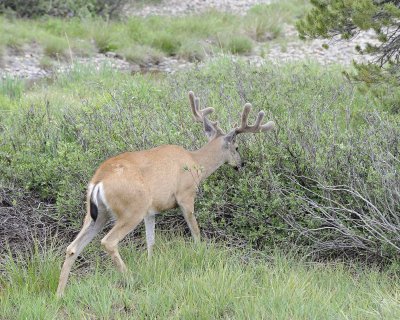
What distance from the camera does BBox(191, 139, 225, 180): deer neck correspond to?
6.64m

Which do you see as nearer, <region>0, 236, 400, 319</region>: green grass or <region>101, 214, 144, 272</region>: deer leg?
<region>0, 236, 400, 319</region>: green grass

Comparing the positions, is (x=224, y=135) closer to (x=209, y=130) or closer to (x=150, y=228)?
(x=209, y=130)

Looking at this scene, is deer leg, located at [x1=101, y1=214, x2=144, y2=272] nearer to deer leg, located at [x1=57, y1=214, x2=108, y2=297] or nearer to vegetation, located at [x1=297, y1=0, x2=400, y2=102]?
deer leg, located at [x1=57, y1=214, x2=108, y2=297]

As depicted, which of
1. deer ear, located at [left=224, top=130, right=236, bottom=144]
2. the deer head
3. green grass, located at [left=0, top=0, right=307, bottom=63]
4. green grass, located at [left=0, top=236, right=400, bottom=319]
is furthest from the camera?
green grass, located at [left=0, top=0, right=307, bottom=63]

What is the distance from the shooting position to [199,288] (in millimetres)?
5219

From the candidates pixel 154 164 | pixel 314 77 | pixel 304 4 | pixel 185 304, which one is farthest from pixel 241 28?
pixel 185 304

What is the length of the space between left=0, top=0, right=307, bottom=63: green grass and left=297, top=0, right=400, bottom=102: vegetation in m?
6.46

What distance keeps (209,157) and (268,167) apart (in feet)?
1.83

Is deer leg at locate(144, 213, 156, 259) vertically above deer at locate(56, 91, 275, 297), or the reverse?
deer at locate(56, 91, 275, 297)

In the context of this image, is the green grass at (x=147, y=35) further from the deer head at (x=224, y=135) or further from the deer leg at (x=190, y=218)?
the deer leg at (x=190, y=218)

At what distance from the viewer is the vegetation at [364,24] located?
7656mm

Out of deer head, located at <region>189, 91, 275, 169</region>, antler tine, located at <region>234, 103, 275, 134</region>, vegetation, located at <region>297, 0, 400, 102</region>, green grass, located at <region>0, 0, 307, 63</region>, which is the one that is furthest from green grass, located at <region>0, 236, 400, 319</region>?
green grass, located at <region>0, 0, 307, 63</region>

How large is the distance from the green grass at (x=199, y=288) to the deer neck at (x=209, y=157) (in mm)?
818

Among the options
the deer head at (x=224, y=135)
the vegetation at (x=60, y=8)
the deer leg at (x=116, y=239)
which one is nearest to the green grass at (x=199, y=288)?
the deer leg at (x=116, y=239)
